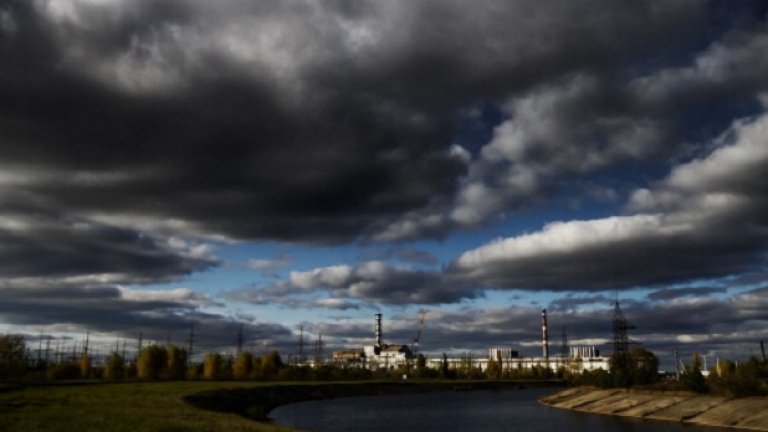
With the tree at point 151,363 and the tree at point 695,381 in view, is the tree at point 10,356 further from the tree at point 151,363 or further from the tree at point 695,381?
the tree at point 695,381

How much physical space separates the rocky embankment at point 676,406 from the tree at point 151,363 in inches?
4516

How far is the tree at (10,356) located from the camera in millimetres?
157000

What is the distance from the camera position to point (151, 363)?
187500 mm

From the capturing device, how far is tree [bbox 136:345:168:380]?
186625 millimetres

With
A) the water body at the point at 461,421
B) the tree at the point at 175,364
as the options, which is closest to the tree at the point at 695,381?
the water body at the point at 461,421

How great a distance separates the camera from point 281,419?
111875 millimetres

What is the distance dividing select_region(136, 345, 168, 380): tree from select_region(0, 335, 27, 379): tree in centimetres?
3098

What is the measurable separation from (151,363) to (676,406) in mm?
143689

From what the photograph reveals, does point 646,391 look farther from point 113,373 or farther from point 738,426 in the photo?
point 113,373

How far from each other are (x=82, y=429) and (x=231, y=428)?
12.5 meters

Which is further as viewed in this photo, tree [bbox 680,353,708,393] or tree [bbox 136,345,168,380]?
tree [bbox 136,345,168,380]

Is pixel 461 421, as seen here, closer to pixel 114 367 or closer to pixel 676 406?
pixel 676 406

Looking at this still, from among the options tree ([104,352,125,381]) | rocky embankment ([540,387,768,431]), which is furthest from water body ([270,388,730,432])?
tree ([104,352,125,381])

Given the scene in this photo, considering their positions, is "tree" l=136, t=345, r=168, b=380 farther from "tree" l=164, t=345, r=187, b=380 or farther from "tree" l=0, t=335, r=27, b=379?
"tree" l=0, t=335, r=27, b=379
